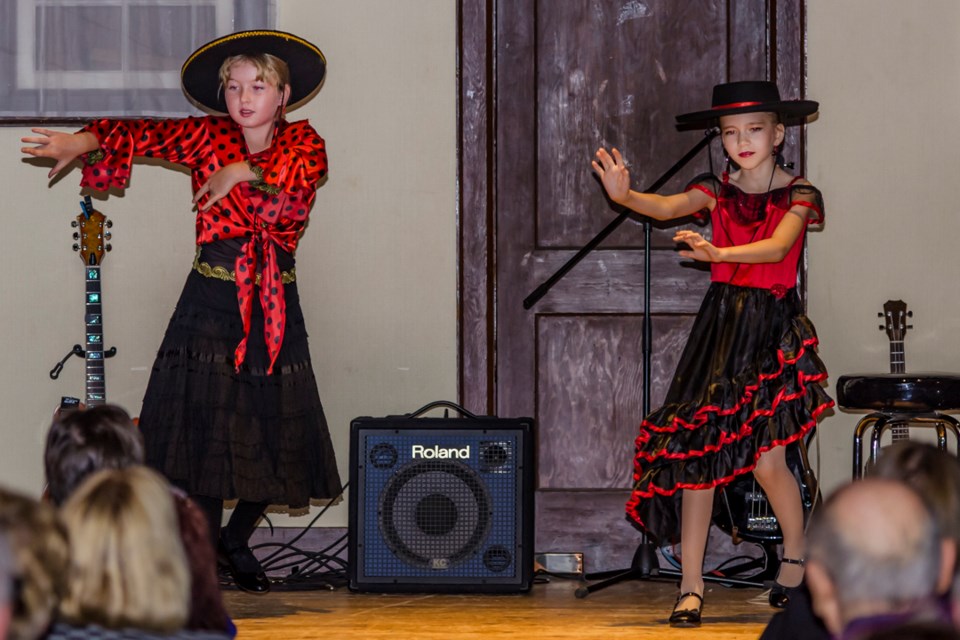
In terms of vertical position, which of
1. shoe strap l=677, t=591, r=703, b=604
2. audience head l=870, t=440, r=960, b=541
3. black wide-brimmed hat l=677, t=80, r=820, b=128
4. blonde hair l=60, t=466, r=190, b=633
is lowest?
shoe strap l=677, t=591, r=703, b=604

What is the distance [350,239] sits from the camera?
4832 millimetres

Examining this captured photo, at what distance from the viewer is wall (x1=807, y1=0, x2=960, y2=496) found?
4793 millimetres

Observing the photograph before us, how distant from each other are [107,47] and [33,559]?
3.52 m

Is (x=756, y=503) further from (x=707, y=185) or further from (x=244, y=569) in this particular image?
(x=244, y=569)

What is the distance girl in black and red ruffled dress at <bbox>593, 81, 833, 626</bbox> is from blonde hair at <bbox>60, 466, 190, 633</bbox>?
2335mm

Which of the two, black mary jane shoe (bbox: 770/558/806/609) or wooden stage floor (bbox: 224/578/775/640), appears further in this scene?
black mary jane shoe (bbox: 770/558/806/609)

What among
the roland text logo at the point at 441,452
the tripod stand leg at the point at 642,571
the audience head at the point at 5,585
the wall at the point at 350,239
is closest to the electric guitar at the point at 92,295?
the wall at the point at 350,239

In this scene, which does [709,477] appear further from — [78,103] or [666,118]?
[78,103]

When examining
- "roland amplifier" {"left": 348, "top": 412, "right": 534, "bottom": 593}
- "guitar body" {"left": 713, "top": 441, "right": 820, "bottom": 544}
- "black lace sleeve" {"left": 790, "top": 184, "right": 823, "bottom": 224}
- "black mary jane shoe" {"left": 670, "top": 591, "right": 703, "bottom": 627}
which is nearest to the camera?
"black mary jane shoe" {"left": 670, "top": 591, "right": 703, "bottom": 627}

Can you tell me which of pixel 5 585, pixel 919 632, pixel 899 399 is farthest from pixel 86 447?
pixel 899 399

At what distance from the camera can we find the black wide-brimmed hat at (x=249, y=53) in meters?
4.23

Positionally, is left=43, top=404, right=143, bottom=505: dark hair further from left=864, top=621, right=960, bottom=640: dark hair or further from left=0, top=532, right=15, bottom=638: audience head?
left=864, top=621, right=960, bottom=640: dark hair

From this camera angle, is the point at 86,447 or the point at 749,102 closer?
the point at 86,447

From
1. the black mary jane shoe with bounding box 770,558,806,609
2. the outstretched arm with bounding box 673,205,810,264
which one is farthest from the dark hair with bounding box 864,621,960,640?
the black mary jane shoe with bounding box 770,558,806,609
